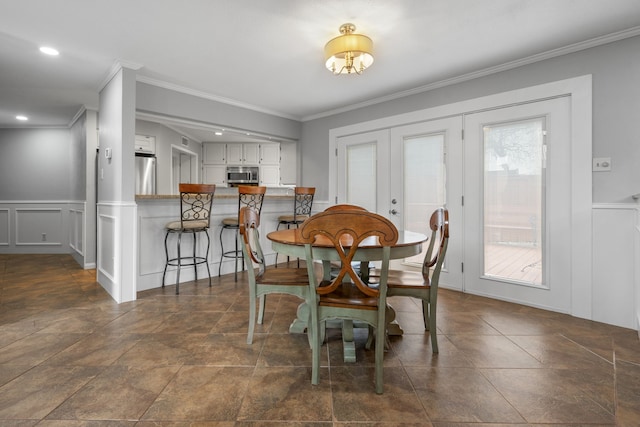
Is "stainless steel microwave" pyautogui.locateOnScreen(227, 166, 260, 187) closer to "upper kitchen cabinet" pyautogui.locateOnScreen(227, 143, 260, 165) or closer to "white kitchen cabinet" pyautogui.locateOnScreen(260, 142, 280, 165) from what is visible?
"upper kitchen cabinet" pyautogui.locateOnScreen(227, 143, 260, 165)

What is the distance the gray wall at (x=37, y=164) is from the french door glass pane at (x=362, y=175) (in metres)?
5.00

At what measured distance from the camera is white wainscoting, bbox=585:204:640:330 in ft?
7.87

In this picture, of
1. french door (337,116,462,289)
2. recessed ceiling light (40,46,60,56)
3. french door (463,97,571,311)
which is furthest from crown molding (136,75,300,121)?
french door (463,97,571,311)

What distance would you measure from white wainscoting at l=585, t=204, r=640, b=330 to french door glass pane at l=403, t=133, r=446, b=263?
4.59ft

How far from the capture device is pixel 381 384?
1520mm

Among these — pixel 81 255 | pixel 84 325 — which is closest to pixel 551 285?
pixel 84 325

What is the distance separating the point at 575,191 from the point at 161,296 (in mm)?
4007

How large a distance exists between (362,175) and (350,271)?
9.76 feet

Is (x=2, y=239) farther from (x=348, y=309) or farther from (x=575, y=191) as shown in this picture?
(x=575, y=191)

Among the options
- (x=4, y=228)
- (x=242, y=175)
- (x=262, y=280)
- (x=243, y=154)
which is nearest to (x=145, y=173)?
(x=242, y=175)

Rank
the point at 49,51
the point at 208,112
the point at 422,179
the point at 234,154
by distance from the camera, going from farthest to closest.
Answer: the point at 234,154
the point at 208,112
the point at 422,179
the point at 49,51

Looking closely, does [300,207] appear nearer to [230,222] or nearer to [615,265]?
[230,222]

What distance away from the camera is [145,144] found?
16.0ft

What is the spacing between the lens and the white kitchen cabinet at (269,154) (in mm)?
6473
